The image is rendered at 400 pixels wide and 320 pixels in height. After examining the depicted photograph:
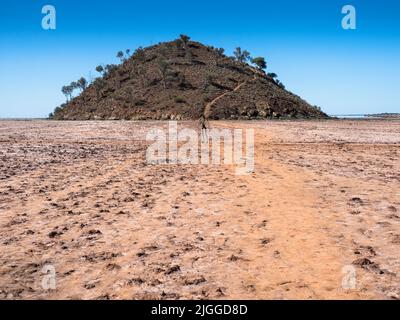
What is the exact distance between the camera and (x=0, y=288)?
5.70m

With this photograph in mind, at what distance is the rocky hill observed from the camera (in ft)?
268

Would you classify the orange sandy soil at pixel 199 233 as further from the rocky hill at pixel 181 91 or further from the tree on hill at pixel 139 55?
the tree on hill at pixel 139 55

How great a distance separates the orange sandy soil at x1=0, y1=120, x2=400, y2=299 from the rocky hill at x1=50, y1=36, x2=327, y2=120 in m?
61.2

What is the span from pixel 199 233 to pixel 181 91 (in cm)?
8625

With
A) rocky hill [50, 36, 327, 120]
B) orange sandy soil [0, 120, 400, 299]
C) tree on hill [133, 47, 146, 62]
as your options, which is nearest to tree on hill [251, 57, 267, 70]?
rocky hill [50, 36, 327, 120]

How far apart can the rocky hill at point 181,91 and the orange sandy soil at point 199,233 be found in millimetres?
61186

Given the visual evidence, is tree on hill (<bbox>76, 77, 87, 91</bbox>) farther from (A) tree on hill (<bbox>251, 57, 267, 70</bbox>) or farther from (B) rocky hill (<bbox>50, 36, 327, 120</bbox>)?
(A) tree on hill (<bbox>251, 57, 267, 70</bbox>)

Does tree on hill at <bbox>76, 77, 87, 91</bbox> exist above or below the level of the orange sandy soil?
above

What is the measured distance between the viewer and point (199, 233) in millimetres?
8117

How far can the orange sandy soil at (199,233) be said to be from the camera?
5.75m
